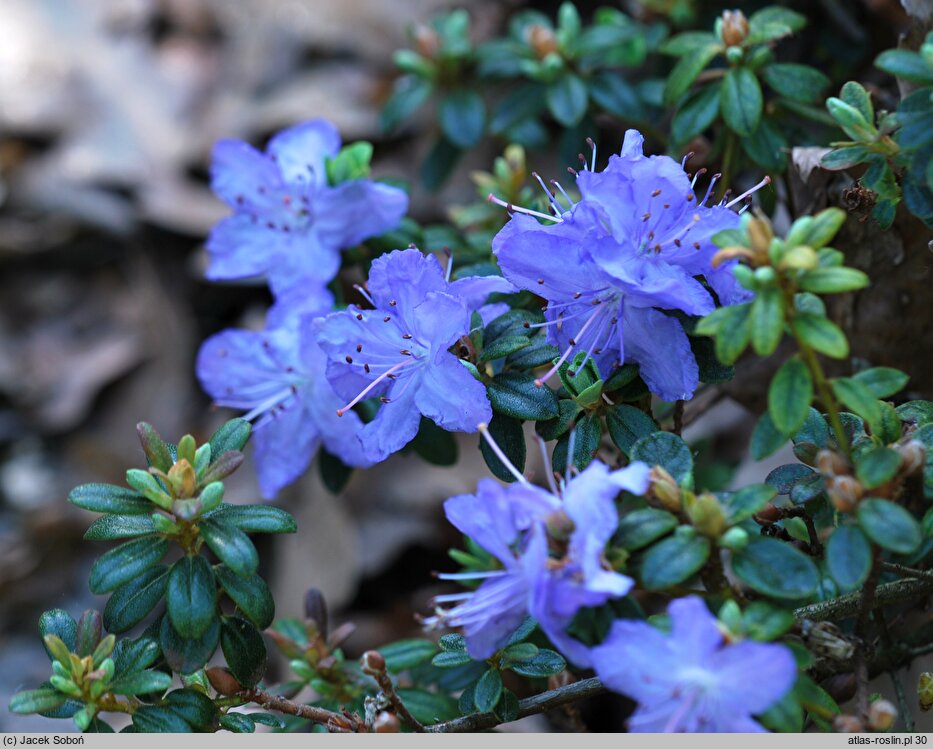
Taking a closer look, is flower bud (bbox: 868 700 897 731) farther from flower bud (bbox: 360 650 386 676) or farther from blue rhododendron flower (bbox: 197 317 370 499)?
blue rhododendron flower (bbox: 197 317 370 499)

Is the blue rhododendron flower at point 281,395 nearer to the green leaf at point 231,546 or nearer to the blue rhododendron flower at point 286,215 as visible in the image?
the blue rhododendron flower at point 286,215

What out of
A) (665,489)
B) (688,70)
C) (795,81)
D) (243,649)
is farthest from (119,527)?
(795,81)

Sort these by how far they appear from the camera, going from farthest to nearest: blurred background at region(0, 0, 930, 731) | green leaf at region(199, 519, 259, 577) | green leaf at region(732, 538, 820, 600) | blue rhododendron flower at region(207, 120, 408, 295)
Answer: blurred background at region(0, 0, 930, 731) < blue rhododendron flower at region(207, 120, 408, 295) < green leaf at region(199, 519, 259, 577) < green leaf at region(732, 538, 820, 600)

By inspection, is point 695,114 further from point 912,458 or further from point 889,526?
point 889,526

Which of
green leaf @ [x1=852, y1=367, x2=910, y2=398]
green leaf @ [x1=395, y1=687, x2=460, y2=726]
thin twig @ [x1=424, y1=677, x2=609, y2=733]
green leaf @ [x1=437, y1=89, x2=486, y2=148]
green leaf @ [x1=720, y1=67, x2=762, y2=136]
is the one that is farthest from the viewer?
green leaf @ [x1=437, y1=89, x2=486, y2=148]

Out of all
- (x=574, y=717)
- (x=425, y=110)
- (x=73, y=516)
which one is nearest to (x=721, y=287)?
(x=574, y=717)

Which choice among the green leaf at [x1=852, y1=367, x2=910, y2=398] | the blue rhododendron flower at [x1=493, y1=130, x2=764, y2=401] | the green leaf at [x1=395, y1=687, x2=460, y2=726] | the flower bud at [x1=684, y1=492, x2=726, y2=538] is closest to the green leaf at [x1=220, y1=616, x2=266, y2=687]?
the green leaf at [x1=395, y1=687, x2=460, y2=726]
